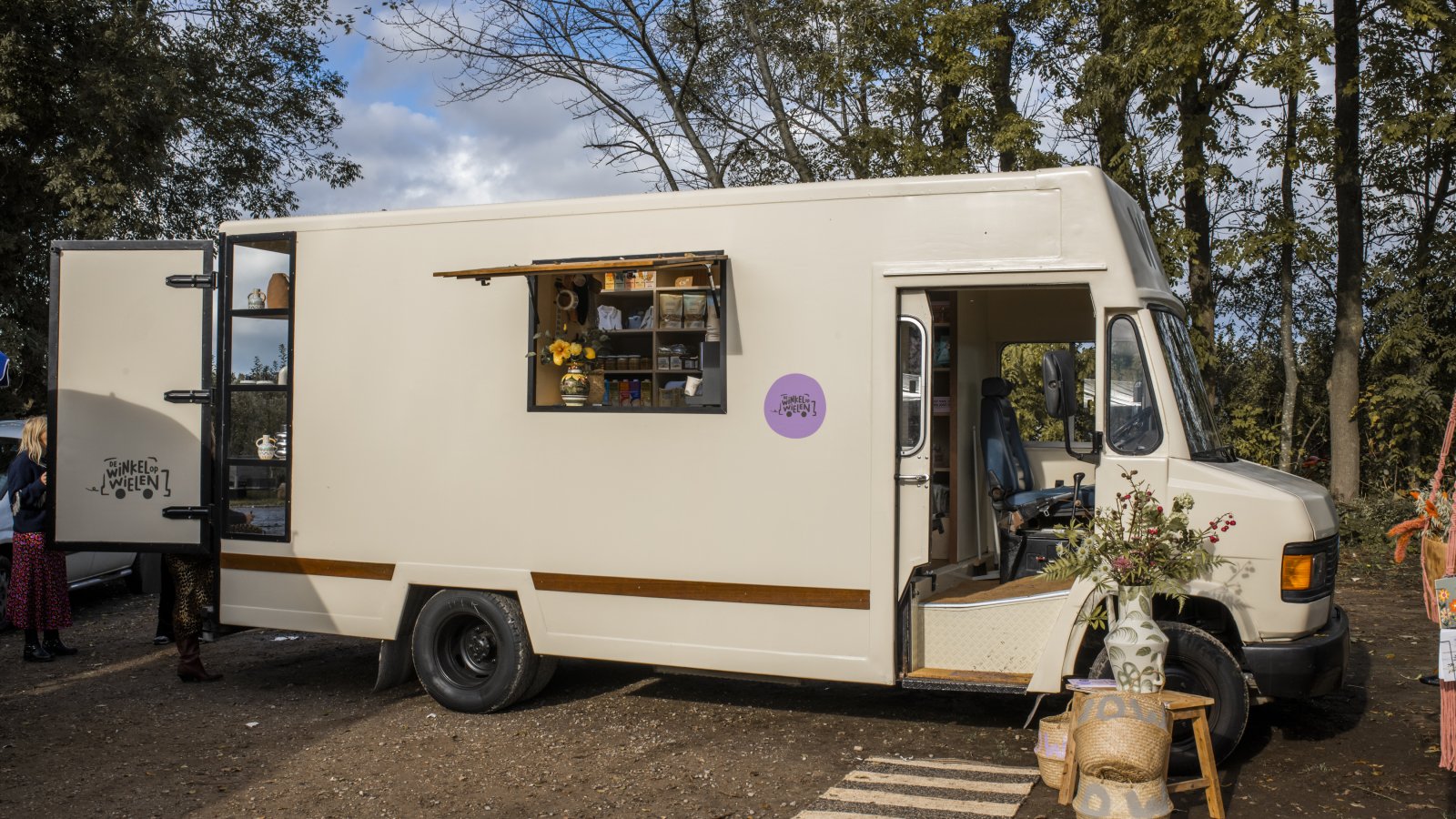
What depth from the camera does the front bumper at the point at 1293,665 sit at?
5.64 metres

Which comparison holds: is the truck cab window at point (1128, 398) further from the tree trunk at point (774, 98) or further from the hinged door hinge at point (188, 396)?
the tree trunk at point (774, 98)

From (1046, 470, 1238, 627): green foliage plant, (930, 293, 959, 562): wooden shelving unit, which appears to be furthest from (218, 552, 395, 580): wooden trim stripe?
(1046, 470, 1238, 627): green foliage plant

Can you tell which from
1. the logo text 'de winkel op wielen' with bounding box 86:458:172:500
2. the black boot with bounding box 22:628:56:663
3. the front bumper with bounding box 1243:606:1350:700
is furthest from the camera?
the black boot with bounding box 22:628:56:663

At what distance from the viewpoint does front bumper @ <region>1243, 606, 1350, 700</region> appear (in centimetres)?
564

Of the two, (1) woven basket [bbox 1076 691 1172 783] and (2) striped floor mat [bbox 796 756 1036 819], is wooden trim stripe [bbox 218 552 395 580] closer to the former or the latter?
(2) striped floor mat [bbox 796 756 1036 819]

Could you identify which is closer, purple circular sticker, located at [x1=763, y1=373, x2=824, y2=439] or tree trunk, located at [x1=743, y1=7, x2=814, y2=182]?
purple circular sticker, located at [x1=763, y1=373, x2=824, y2=439]

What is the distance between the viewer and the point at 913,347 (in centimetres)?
641

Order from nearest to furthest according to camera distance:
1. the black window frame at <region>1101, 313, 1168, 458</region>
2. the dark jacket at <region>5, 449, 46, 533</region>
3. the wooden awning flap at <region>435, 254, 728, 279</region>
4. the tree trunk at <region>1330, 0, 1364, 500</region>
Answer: the black window frame at <region>1101, 313, 1168, 458</region> → the wooden awning flap at <region>435, 254, 728, 279</region> → the dark jacket at <region>5, 449, 46, 533</region> → the tree trunk at <region>1330, 0, 1364, 500</region>

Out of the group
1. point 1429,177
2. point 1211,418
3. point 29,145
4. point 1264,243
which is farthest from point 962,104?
point 29,145

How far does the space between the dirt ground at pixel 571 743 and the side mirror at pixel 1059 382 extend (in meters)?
1.82

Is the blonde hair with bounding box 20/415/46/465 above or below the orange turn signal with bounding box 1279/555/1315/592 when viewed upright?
above

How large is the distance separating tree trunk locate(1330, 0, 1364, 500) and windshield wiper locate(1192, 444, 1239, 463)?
9.11 metres

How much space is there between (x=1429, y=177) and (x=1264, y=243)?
3.77m

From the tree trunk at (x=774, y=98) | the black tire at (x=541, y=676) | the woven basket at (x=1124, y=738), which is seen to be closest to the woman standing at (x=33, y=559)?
the black tire at (x=541, y=676)
